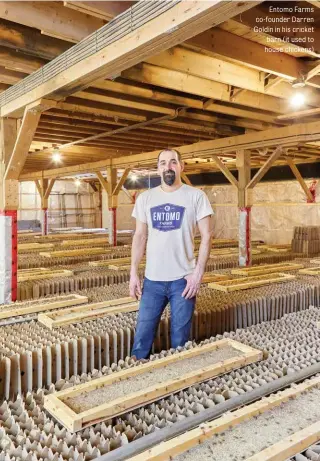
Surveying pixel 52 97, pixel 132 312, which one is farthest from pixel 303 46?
pixel 132 312

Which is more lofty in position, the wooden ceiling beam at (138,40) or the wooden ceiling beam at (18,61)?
the wooden ceiling beam at (18,61)

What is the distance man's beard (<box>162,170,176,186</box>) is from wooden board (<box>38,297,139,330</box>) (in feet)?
6.15

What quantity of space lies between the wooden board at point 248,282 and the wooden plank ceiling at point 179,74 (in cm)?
287

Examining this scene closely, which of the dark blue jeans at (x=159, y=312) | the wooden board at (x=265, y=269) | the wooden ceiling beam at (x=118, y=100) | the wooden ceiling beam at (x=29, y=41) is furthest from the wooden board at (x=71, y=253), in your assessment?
the dark blue jeans at (x=159, y=312)

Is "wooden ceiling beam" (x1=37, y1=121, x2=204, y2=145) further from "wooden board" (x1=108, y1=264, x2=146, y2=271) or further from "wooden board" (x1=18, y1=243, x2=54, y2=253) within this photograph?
"wooden board" (x1=18, y1=243, x2=54, y2=253)

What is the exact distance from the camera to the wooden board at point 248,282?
624cm

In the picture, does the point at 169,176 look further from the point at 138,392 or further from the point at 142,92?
the point at 142,92

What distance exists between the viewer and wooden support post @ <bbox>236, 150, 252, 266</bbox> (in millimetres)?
9656

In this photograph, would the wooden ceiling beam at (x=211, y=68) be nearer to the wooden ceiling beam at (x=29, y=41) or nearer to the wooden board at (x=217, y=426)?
the wooden ceiling beam at (x=29, y=41)

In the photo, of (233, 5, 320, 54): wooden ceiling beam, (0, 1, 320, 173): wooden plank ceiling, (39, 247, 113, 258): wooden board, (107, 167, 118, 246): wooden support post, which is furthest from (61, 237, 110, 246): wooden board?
(233, 5, 320, 54): wooden ceiling beam

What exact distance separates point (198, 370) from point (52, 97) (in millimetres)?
3492

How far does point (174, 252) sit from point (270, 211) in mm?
14052

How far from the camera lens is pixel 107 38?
3570 mm

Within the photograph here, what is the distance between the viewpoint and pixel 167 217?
359cm
